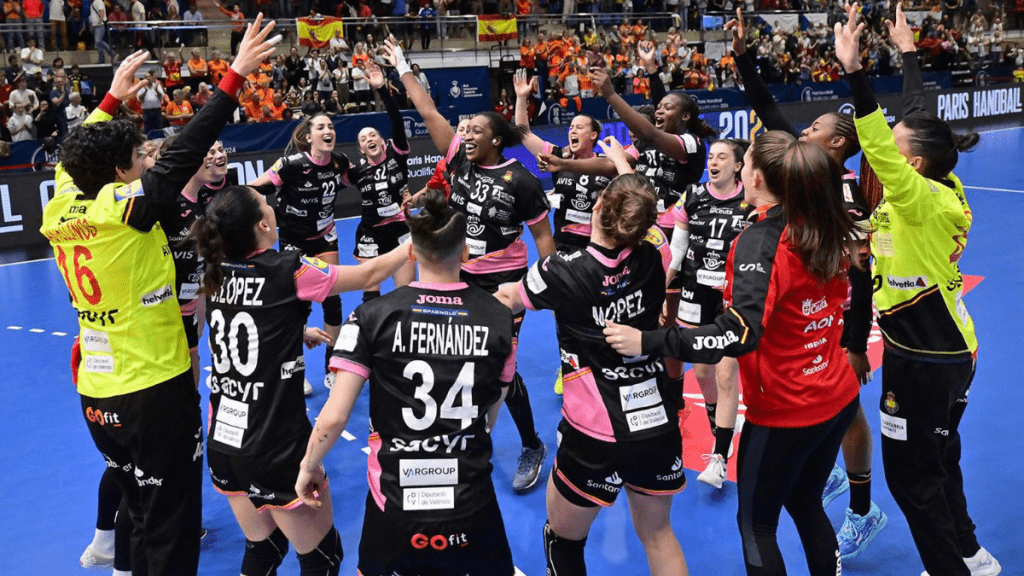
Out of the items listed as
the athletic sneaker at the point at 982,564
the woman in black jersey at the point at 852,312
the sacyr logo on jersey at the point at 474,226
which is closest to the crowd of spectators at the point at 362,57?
the sacyr logo on jersey at the point at 474,226

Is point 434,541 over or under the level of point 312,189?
under

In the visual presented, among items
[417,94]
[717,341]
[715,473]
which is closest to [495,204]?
[417,94]

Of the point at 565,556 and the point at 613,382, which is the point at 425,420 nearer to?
the point at 613,382

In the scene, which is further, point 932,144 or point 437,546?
point 932,144

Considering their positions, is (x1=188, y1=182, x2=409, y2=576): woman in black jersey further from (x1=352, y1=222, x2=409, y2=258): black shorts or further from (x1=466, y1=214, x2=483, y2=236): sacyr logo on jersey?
(x1=352, y1=222, x2=409, y2=258): black shorts

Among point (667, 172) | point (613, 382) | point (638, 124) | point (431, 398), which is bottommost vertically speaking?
point (613, 382)

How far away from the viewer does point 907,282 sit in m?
3.82

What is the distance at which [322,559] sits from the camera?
369cm

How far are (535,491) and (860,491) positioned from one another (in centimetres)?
201

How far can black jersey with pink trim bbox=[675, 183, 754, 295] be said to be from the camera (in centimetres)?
540

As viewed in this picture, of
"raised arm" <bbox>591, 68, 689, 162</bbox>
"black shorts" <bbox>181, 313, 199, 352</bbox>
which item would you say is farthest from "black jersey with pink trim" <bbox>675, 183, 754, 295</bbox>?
"black shorts" <bbox>181, 313, 199, 352</bbox>

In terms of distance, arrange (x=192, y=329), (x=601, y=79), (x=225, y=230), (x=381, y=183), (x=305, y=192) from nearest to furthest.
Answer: (x=225, y=230)
(x=601, y=79)
(x=192, y=329)
(x=305, y=192)
(x=381, y=183)

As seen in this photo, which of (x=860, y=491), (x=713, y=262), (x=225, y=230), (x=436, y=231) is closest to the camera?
(x=436, y=231)

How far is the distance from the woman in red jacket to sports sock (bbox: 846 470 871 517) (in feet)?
3.60
